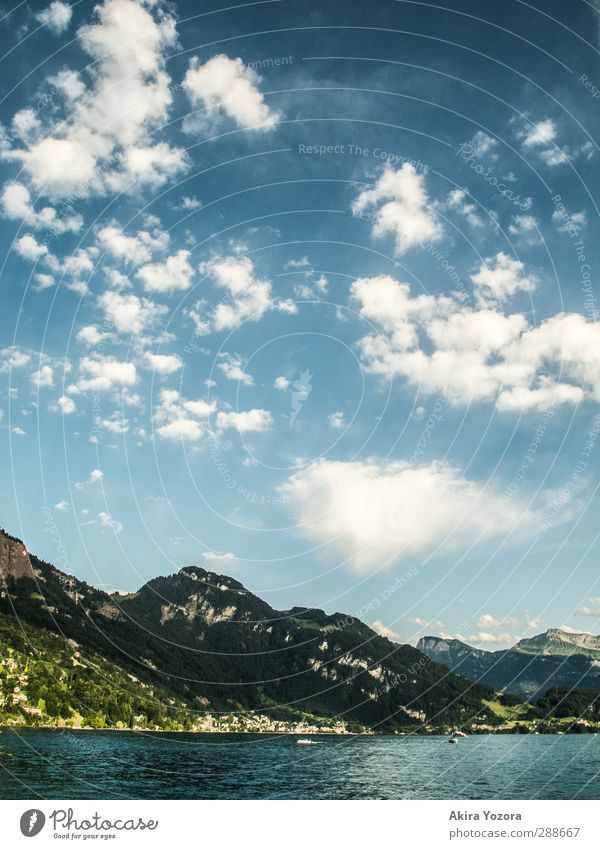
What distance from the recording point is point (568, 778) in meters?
124

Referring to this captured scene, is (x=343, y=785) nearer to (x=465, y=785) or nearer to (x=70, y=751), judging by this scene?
(x=465, y=785)

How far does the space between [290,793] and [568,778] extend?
70424 mm

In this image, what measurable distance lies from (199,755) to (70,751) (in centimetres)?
4566

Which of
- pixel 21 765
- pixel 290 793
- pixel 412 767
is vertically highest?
pixel 21 765
